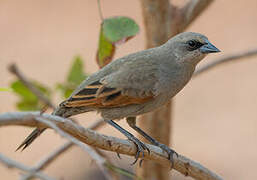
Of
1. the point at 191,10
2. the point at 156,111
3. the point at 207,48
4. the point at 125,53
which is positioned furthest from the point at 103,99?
the point at 125,53

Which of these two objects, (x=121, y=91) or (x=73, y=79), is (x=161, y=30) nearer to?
(x=121, y=91)

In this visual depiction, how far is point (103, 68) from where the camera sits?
3.81 meters

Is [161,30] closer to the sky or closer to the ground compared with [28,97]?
closer to the sky

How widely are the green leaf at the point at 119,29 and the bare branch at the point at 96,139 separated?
0.75 meters

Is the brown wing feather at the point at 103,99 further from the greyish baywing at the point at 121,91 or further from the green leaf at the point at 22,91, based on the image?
the green leaf at the point at 22,91

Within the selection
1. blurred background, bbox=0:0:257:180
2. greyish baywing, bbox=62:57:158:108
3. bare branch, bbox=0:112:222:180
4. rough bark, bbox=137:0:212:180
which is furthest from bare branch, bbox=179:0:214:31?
blurred background, bbox=0:0:257:180

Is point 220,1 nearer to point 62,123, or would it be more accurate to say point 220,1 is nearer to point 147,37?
point 147,37

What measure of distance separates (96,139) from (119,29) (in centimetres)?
100

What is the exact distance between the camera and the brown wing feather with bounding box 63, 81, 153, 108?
142 inches

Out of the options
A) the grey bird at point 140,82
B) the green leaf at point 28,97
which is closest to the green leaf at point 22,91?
the green leaf at point 28,97

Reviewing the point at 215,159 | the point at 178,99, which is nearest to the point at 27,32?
the point at 178,99

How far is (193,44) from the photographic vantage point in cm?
376

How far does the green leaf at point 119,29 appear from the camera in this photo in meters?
3.35

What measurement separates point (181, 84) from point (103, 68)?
0.63 meters
